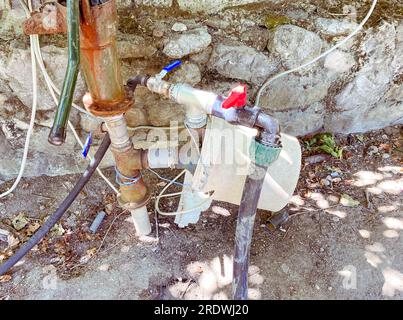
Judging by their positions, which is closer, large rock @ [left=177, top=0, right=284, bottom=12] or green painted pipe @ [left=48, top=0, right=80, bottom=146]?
green painted pipe @ [left=48, top=0, right=80, bottom=146]

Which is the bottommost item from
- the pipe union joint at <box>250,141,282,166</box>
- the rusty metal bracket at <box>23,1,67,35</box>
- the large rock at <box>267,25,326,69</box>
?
the pipe union joint at <box>250,141,282,166</box>

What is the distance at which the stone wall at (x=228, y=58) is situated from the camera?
55.5 inches

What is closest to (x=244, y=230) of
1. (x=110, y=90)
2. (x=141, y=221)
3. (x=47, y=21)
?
(x=141, y=221)

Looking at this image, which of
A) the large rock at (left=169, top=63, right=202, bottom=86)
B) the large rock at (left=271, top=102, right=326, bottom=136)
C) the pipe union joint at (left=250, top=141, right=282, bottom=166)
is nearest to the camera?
the pipe union joint at (left=250, top=141, right=282, bottom=166)

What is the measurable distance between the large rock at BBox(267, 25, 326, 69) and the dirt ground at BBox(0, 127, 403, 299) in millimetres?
512

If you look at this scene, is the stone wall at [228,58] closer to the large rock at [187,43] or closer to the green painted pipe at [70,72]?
the large rock at [187,43]

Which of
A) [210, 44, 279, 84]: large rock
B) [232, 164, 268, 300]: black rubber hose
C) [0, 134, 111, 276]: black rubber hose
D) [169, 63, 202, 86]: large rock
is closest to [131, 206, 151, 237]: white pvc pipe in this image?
[0, 134, 111, 276]: black rubber hose

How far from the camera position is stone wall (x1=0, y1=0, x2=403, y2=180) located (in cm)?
141

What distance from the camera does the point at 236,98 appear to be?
104 centimetres

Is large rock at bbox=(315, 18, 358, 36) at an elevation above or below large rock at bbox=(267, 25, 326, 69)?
above

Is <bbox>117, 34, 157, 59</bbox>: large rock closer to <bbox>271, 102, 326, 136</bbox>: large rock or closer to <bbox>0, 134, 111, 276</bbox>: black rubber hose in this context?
<bbox>0, 134, 111, 276</bbox>: black rubber hose

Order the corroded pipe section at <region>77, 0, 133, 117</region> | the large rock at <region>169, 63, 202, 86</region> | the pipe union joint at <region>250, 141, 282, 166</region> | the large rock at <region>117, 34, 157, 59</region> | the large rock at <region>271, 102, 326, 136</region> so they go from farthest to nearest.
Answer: the large rock at <region>271, 102, 326, 136</region> < the large rock at <region>169, 63, 202, 86</region> < the large rock at <region>117, 34, 157, 59</region> < the pipe union joint at <region>250, 141, 282, 166</region> < the corroded pipe section at <region>77, 0, 133, 117</region>

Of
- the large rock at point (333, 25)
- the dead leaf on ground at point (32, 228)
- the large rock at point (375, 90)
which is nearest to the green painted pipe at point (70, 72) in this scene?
the dead leaf on ground at point (32, 228)

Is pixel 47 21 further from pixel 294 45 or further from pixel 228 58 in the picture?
pixel 294 45
